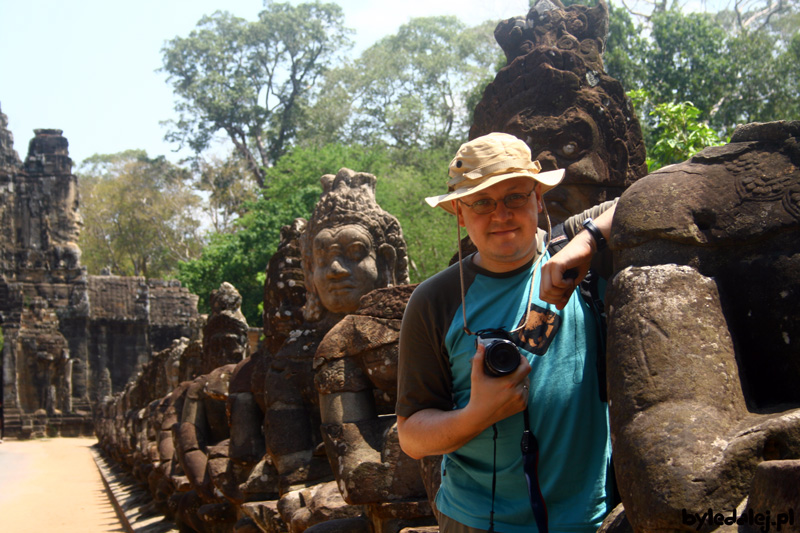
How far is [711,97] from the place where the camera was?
17.7 meters

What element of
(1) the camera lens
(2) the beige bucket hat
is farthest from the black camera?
(2) the beige bucket hat

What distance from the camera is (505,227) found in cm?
226

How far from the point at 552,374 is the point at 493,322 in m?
0.20

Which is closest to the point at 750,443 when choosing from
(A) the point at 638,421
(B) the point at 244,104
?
(A) the point at 638,421

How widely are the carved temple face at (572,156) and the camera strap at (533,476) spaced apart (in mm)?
1429

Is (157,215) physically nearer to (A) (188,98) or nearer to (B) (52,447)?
(A) (188,98)

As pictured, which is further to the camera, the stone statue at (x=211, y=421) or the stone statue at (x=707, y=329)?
the stone statue at (x=211, y=421)

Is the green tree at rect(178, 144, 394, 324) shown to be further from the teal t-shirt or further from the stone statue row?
the teal t-shirt

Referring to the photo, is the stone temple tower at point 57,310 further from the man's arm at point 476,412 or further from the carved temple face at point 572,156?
the man's arm at point 476,412

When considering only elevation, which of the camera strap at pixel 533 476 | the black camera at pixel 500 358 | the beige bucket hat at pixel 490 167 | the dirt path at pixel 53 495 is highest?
the beige bucket hat at pixel 490 167

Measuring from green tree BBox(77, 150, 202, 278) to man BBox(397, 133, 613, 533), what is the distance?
4661cm

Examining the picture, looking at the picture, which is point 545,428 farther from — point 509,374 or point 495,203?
point 495,203

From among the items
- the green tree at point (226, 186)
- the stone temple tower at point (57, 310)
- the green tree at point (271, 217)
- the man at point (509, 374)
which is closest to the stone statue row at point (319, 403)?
the man at point (509, 374)

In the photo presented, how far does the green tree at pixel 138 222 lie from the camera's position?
48.1m
